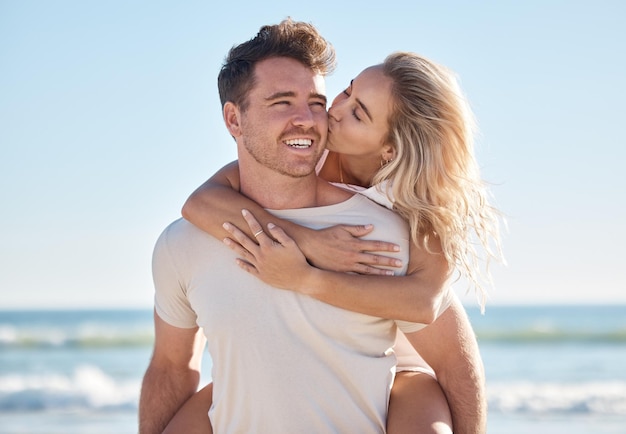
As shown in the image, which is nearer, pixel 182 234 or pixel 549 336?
pixel 182 234

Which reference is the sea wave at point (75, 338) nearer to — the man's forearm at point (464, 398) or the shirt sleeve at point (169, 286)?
the shirt sleeve at point (169, 286)

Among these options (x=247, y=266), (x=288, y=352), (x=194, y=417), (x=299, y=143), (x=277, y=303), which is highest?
(x=299, y=143)

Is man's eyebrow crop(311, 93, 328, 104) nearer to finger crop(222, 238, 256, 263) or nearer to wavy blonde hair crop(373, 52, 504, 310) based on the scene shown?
wavy blonde hair crop(373, 52, 504, 310)

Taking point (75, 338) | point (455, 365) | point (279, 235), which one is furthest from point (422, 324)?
point (75, 338)

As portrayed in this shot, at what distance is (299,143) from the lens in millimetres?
3336

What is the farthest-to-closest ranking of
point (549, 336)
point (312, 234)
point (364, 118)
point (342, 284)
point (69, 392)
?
point (549, 336) < point (69, 392) < point (364, 118) < point (312, 234) < point (342, 284)

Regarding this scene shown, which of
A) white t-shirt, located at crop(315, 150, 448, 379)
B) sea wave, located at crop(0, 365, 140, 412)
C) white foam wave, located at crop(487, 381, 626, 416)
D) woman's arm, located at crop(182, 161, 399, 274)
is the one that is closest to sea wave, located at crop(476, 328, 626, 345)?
white foam wave, located at crop(487, 381, 626, 416)

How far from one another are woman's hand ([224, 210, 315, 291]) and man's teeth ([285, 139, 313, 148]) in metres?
0.30

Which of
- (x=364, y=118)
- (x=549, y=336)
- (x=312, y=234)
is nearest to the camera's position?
(x=312, y=234)

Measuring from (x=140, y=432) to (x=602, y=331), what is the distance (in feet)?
64.8

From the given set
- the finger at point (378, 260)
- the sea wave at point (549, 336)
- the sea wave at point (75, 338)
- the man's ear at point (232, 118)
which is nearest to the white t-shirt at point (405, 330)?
the finger at point (378, 260)

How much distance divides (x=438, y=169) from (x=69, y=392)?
12645 mm

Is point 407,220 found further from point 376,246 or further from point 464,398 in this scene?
point 464,398

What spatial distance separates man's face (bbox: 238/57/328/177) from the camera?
130 inches
